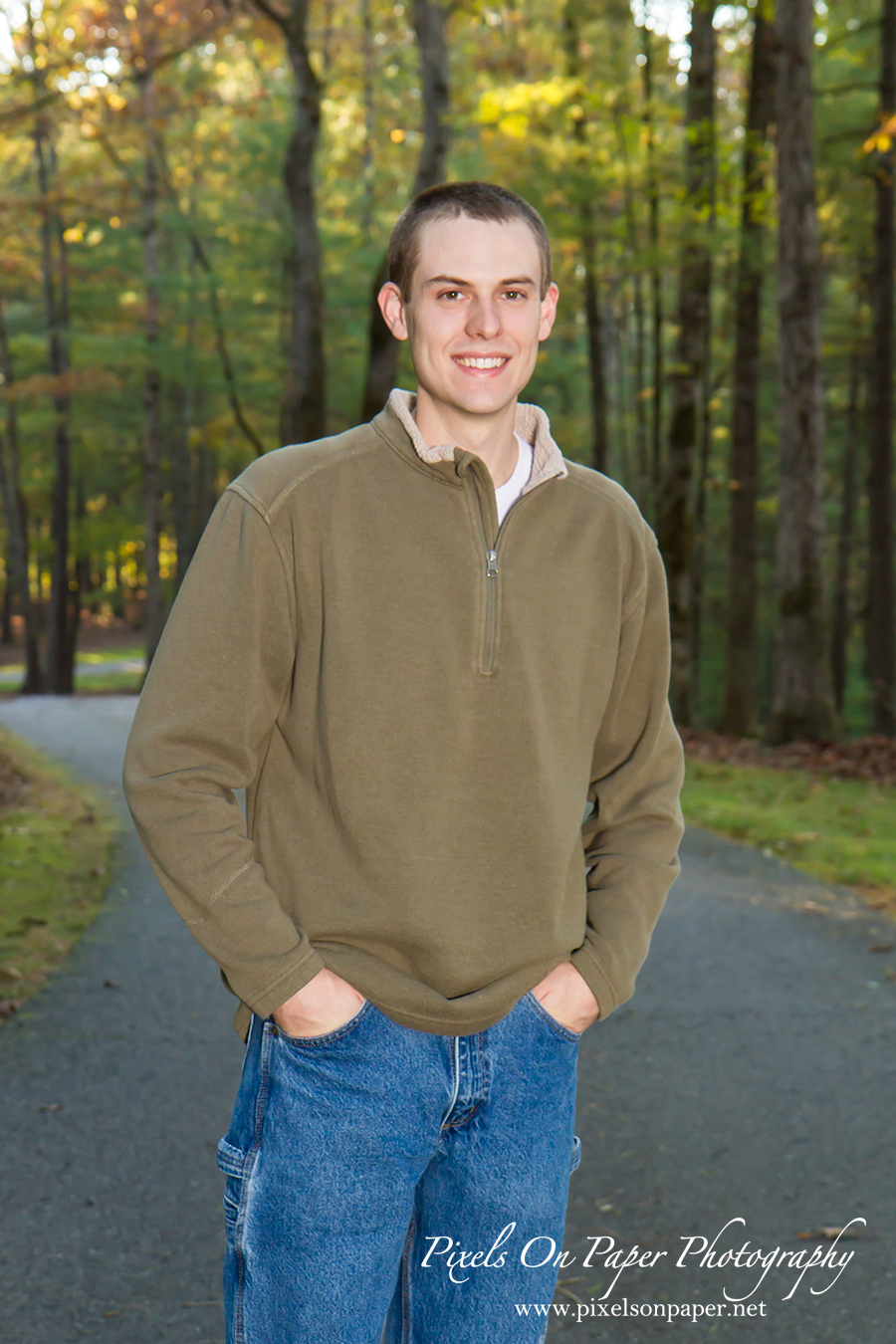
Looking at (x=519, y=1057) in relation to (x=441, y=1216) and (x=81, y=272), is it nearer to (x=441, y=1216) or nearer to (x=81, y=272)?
(x=441, y=1216)

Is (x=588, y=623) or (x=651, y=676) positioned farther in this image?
(x=651, y=676)

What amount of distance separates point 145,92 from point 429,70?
36.0ft

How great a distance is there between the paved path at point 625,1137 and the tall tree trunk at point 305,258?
37.4 ft

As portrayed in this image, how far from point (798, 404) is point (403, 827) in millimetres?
13221

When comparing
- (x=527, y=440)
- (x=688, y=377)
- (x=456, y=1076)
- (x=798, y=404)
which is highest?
(x=688, y=377)

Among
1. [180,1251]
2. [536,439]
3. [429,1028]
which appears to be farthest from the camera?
[180,1251]

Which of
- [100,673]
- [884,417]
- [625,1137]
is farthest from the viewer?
[100,673]

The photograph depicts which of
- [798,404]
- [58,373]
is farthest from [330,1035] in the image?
[58,373]

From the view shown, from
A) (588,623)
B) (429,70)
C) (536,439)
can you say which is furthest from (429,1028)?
(429,70)

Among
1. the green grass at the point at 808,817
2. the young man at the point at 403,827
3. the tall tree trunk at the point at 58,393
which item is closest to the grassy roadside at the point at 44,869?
the young man at the point at 403,827

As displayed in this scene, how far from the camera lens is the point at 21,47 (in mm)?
25672

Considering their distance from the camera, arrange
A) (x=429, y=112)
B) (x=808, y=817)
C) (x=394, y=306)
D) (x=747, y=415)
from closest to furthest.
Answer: (x=394, y=306), (x=808, y=817), (x=429, y=112), (x=747, y=415)

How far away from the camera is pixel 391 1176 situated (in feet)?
6.66

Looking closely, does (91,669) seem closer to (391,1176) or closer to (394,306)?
(394,306)
